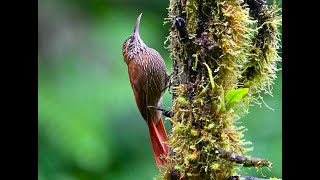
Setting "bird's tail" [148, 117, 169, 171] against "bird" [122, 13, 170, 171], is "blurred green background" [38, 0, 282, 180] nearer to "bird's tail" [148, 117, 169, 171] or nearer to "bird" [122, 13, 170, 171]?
"bird" [122, 13, 170, 171]

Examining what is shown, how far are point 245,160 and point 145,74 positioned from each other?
1805mm

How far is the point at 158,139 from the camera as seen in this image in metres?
2.77

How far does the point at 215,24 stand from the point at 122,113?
62.3 inches

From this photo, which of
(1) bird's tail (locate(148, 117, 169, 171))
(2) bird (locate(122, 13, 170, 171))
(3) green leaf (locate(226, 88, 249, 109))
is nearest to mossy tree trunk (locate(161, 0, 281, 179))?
(3) green leaf (locate(226, 88, 249, 109))

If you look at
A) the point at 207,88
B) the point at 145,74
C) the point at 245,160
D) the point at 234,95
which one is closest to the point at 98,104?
the point at 145,74

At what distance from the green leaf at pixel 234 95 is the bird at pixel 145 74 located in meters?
1.14

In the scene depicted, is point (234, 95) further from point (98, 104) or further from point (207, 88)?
point (98, 104)

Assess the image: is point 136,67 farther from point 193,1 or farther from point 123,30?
point 193,1

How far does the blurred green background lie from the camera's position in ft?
11.0

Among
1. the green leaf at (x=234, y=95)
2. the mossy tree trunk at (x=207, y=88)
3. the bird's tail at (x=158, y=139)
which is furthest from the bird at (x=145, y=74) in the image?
the green leaf at (x=234, y=95)

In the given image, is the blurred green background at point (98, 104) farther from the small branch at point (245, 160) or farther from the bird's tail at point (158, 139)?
the small branch at point (245, 160)

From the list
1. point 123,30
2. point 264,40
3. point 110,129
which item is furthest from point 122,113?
point 264,40

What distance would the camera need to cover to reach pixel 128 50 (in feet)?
12.1

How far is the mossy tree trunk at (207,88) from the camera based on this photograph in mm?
1969
